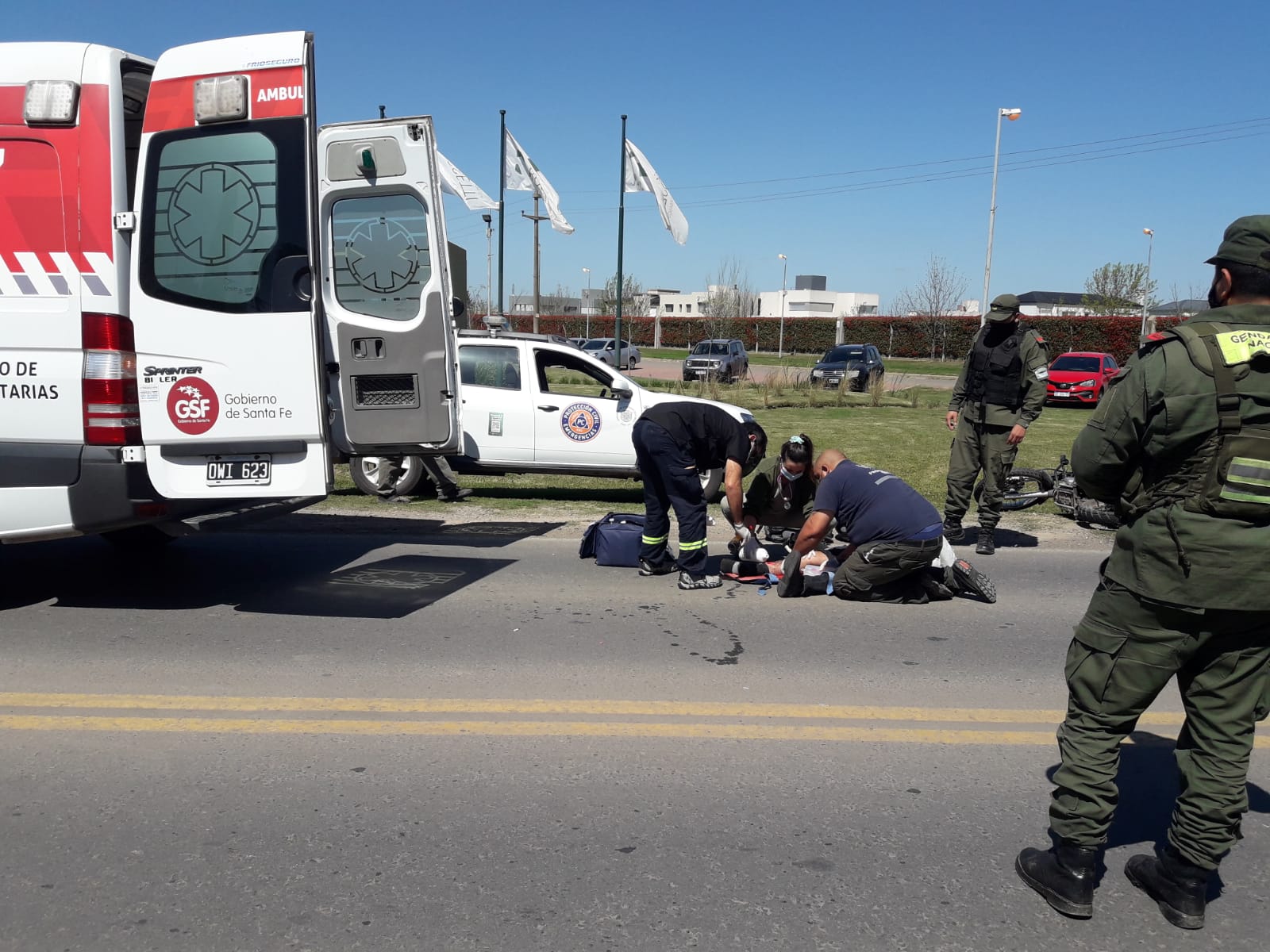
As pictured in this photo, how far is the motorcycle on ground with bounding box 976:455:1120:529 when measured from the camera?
9625 mm

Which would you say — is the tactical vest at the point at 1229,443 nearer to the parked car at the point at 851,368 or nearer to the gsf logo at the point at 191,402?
the gsf logo at the point at 191,402

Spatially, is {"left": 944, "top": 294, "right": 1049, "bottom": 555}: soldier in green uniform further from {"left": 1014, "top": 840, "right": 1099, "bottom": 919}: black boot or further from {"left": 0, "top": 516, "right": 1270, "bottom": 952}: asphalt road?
{"left": 1014, "top": 840, "right": 1099, "bottom": 919}: black boot

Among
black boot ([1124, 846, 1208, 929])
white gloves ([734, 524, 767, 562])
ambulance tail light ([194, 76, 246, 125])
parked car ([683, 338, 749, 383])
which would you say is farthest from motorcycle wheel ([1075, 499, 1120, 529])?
parked car ([683, 338, 749, 383])

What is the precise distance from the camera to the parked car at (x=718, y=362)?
32.1 metres

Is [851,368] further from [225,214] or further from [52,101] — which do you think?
[52,101]

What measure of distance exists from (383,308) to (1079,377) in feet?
77.1

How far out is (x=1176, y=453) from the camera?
2.73 metres

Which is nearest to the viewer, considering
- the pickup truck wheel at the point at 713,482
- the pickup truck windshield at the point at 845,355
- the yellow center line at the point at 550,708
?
the yellow center line at the point at 550,708

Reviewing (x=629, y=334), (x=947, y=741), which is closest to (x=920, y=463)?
(x=947, y=741)

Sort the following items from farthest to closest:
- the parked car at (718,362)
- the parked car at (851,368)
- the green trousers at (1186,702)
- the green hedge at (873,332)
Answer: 1. the green hedge at (873,332)
2. the parked car at (718,362)
3. the parked car at (851,368)
4. the green trousers at (1186,702)

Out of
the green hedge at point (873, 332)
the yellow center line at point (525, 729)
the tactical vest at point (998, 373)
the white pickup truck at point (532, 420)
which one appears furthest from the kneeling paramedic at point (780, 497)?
the green hedge at point (873, 332)

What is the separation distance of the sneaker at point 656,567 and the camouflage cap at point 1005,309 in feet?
10.6

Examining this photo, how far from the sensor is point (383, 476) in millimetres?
10500

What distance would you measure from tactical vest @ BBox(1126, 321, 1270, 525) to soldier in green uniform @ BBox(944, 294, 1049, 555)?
5.34m
